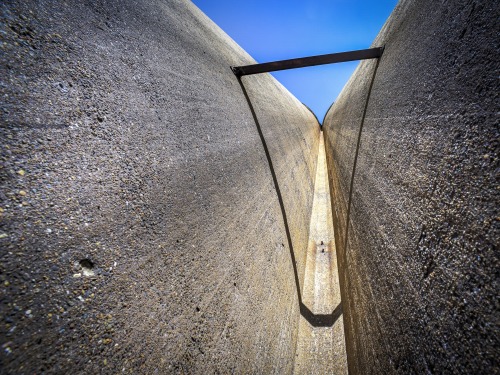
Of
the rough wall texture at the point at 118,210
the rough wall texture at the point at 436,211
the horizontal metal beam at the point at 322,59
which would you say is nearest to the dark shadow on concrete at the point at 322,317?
the rough wall texture at the point at 436,211

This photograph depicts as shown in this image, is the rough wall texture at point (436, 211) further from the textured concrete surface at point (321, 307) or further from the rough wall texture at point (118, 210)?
the rough wall texture at point (118, 210)

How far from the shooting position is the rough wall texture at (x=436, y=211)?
903 millimetres

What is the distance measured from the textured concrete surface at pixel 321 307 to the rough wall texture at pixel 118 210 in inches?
20.8

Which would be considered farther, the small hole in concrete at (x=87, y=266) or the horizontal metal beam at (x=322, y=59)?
the horizontal metal beam at (x=322, y=59)

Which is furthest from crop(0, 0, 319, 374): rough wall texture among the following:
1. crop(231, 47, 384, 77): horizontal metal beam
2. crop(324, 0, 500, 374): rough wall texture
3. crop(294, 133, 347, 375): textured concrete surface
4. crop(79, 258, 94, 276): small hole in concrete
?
→ crop(231, 47, 384, 77): horizontal metal beam

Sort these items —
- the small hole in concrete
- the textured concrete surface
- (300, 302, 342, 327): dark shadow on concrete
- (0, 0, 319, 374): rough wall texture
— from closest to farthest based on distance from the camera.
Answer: (0, 0, 319, 374): rough wall texture < the small hole in concrete < the textured concrete surface < (300, 302, 342, 327): dark shadow on concrete

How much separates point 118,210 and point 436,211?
5.13ft

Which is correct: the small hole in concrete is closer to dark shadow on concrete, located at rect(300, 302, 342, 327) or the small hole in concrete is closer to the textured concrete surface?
the textured concrete surface

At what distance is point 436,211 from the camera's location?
1.21m

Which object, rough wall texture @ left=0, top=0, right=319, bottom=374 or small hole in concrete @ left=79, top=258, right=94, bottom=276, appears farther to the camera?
small hole in concrete @ left=79, top=258, right=94, bottom=276

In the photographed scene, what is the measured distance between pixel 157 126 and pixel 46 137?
64 centimetres

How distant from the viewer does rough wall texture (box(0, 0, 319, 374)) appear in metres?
0.81

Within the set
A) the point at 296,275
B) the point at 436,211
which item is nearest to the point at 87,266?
the point at 436,211

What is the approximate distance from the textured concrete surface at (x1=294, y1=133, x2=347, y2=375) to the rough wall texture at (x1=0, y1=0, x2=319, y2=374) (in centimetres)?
53
